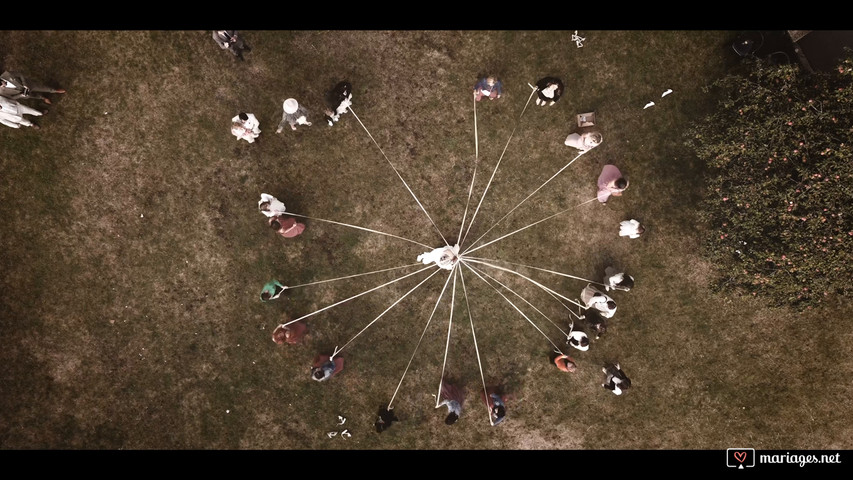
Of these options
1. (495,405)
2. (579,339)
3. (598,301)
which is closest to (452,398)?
(495,405)

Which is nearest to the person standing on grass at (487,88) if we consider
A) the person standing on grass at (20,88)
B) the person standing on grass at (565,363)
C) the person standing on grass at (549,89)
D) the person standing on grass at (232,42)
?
the person standing on grass at (549,89)

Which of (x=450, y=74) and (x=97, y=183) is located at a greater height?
(x=450, y=74)

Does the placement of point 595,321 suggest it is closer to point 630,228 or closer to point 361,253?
point 630,228

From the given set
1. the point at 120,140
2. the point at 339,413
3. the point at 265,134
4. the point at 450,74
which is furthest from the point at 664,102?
the point at 120,140

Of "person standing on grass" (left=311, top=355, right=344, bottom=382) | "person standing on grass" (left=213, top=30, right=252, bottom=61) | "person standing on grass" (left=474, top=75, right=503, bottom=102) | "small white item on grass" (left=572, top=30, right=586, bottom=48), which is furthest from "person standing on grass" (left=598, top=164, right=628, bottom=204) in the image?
"person standing on grass" (left=213, top=30, right=252, bottom=61)

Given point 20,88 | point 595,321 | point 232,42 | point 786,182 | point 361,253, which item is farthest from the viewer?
point 361,253

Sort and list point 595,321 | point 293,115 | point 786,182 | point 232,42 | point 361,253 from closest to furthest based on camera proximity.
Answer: point 786,182, point 232,42, point 293,115, point 595,321, point 361,253

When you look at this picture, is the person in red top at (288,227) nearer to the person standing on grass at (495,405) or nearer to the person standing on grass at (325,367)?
the person standing on grass at (325,367)
